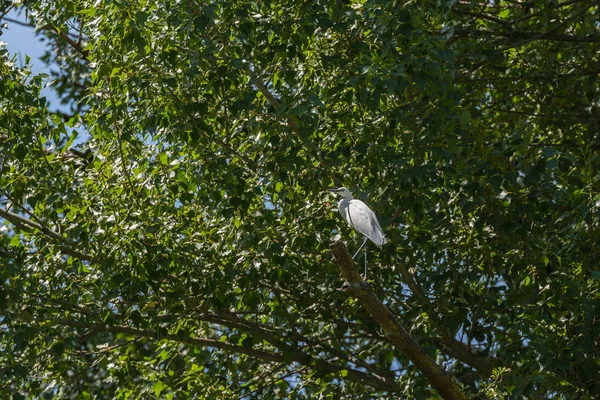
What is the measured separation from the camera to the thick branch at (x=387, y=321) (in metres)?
5.73

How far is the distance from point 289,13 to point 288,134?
889mm

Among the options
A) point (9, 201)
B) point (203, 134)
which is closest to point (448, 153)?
point (203, 134)

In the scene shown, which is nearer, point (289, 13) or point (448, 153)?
point (448, 153)

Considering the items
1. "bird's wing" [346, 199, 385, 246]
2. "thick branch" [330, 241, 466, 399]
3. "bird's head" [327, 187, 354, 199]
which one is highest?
"bird's head" [327, 187, 354, 199]

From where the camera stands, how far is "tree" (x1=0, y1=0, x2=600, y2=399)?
7316 mm

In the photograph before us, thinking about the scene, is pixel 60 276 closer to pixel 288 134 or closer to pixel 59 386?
pixel 59 386

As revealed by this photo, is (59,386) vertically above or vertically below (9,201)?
below

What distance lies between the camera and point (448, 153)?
7152 mm

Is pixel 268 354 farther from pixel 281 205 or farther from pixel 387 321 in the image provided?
pixel 387 321

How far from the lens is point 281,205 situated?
27.0 feet

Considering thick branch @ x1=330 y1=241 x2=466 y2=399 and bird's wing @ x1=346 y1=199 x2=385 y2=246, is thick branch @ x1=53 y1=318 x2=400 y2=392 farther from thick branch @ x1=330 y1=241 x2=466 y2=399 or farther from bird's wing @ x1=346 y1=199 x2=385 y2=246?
thick branch @ x1=330 y1=241 x2=466 y2=399

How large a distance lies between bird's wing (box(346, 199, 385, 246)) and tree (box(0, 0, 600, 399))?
53 cm

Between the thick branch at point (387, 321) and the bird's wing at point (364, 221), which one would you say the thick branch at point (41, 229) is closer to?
the bird's wing at point (364, 221)

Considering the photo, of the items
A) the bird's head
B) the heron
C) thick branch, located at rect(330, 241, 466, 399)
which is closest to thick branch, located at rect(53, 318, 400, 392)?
the bird's head
